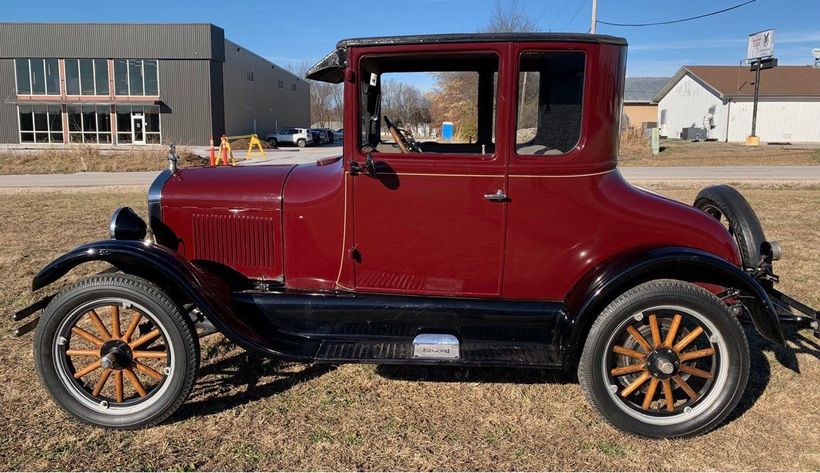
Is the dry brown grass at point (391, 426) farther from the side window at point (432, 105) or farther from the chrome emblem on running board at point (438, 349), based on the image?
the side window at point (432, 105)

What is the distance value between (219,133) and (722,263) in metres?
42.8

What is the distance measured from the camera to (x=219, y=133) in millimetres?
42344

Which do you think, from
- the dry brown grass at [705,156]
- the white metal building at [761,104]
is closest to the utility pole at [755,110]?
the dry brown grass at [705,156]

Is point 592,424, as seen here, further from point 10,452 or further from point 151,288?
point 10,452

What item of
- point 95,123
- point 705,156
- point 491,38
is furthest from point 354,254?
point 95,123

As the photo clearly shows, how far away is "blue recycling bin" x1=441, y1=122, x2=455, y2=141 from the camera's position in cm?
402

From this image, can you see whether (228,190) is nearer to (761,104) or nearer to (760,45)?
(760,45)

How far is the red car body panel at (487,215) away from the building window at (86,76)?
43.4m

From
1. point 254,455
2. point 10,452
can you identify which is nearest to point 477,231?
point 254,455

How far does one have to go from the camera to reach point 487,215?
328cm

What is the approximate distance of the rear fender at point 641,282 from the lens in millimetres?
3043

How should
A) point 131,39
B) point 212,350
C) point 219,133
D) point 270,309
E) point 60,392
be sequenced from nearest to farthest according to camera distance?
point 60,392, point 270,309, point 212,350, point 131,39, point 219,133

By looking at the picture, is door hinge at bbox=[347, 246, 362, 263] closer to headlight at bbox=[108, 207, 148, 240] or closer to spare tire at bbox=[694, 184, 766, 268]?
headlight at bbox=[108, 207, 148, 240]

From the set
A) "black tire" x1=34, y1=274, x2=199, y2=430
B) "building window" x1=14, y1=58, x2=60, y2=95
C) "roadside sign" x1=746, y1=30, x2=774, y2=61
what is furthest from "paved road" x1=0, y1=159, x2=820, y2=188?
"building window" x1=14, y1=58, x2=60, y2=95
